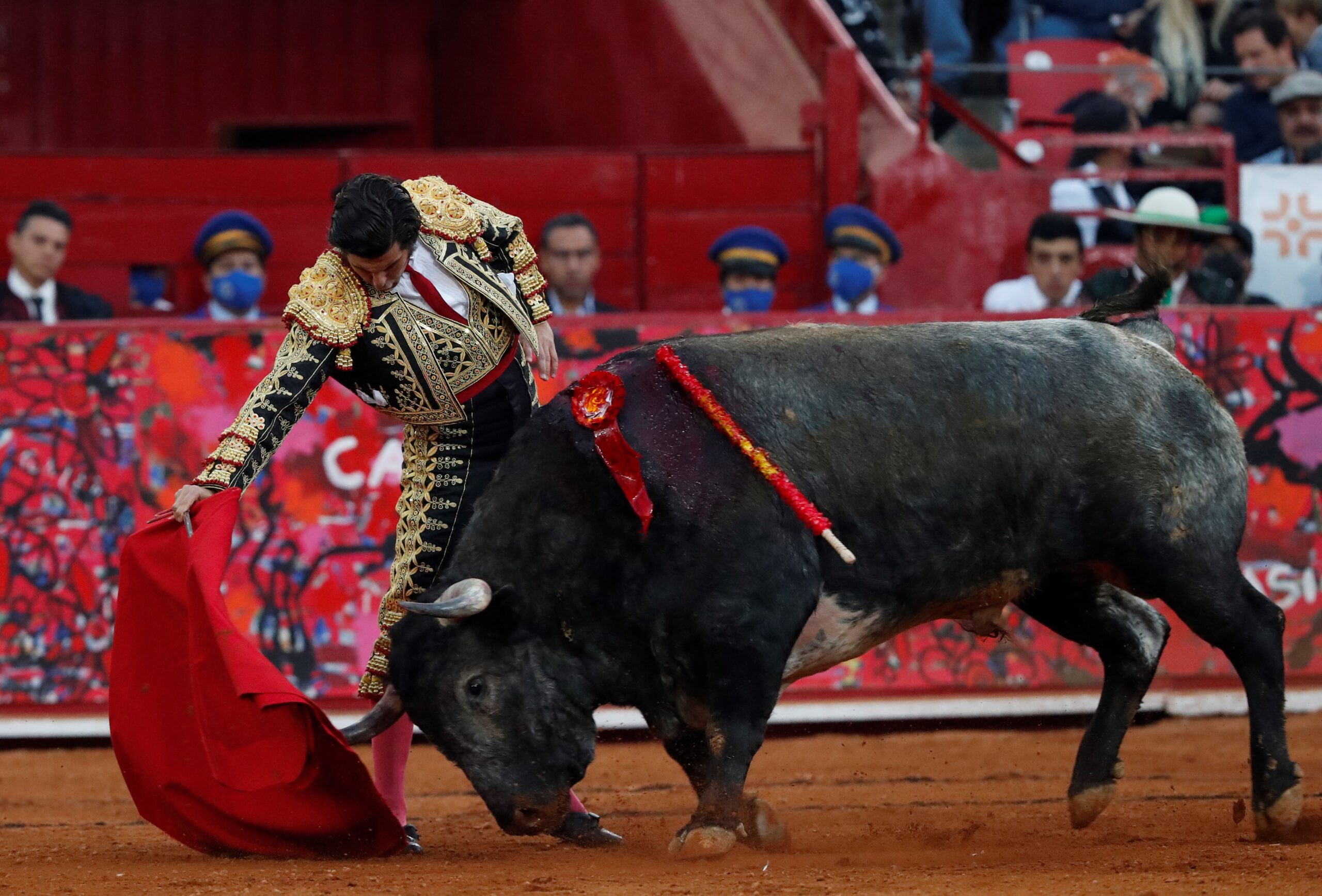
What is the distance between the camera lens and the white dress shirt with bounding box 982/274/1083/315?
331 inches

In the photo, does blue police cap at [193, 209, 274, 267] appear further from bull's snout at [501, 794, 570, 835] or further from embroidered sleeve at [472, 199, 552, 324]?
bull's snout at [501, 794, 570, 835]

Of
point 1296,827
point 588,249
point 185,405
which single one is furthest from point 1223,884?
point 588,249

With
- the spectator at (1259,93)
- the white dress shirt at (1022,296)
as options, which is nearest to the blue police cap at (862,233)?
the white dress shirt at (1022,296)

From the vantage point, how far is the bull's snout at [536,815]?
15.6ft

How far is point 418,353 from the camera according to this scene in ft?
15.6

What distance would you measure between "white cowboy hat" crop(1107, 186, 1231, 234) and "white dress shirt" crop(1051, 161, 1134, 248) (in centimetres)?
68

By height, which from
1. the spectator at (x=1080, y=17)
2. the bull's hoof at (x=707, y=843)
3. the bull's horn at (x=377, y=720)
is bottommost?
the bull's hoof at (x=707, y=843)

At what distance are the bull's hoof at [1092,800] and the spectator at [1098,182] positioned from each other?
15.3ft

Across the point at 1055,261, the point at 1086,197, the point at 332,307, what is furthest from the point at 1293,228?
the point at 332,307

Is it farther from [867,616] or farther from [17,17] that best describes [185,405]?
[17,17]

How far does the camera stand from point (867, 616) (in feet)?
15.6

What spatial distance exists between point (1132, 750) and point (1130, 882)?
2.88 m

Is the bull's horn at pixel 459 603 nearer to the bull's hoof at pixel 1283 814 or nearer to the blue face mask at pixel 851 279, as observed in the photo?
the bull's hoof at pixel 1283 814

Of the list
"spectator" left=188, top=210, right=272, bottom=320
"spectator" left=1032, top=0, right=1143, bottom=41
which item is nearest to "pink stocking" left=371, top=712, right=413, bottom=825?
"spectator" left=188, top=210, right=272, bottom=320
